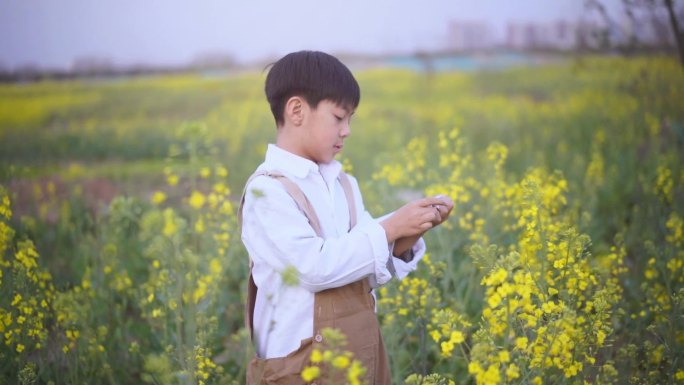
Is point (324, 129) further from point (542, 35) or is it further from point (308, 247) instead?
point (542, 35)

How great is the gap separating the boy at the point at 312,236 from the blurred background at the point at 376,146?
0.74 ft

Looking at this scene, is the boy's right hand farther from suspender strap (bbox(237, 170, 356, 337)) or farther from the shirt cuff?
suspender strap (bbox(237, 170, 356, 337))

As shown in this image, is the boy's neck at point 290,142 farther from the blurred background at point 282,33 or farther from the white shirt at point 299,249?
the blurred background at point 282,33

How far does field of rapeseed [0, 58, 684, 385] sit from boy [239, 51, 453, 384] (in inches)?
6.0

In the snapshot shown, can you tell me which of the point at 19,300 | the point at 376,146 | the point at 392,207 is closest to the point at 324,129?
the point at 19,300

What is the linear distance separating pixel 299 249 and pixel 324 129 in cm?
38

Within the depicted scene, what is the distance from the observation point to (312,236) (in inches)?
69.2

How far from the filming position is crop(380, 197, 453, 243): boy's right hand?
5.76 ft

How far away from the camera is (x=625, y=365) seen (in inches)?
93.8

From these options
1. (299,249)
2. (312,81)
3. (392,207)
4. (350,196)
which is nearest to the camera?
(299,249)

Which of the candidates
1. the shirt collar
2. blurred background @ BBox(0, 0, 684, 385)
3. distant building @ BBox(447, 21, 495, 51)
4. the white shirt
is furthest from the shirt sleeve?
distant building @ BBox(447, 21, 495, 51)

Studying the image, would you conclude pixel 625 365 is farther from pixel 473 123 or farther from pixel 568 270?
pixel 473 123

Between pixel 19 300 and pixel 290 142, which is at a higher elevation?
pixel 290 142

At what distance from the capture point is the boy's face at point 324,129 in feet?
6.25
